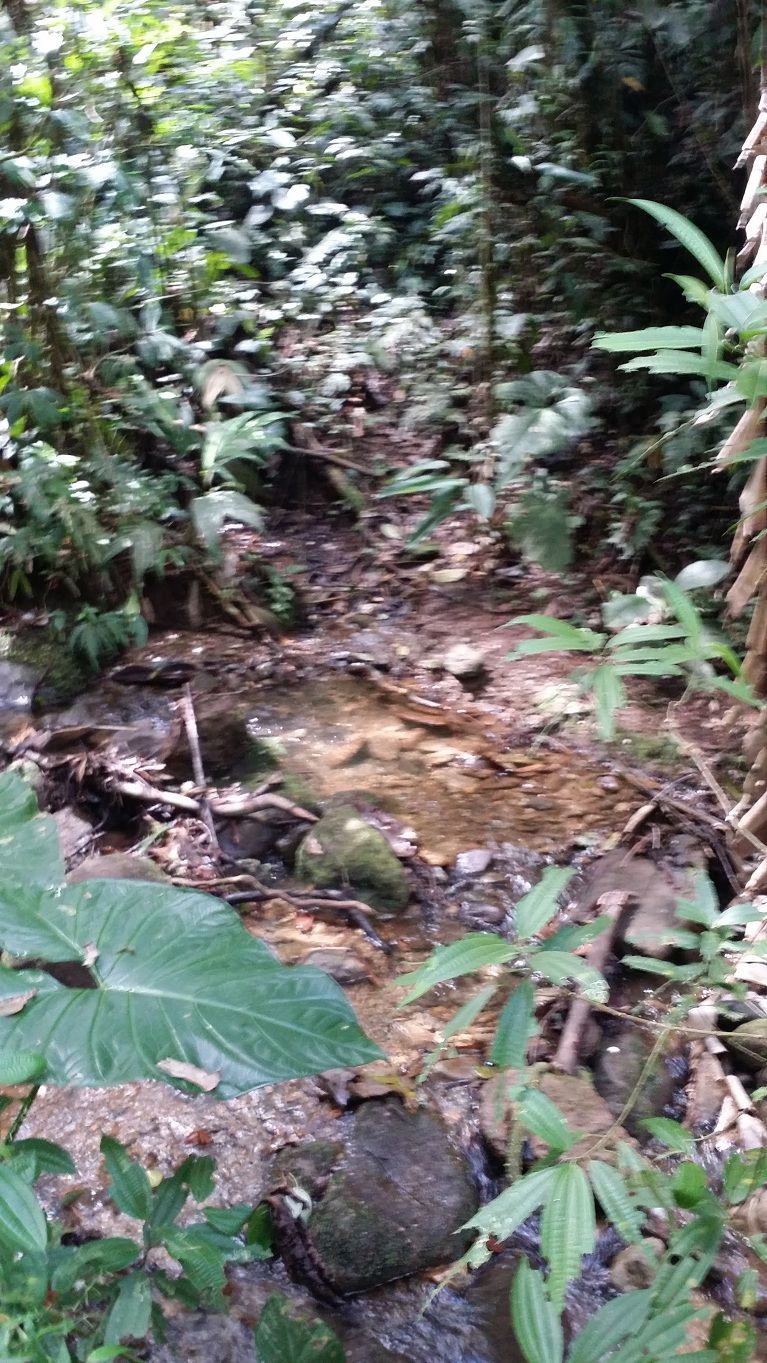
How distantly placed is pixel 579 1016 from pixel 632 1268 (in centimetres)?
54

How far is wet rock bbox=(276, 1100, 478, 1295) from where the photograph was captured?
5.36 ft

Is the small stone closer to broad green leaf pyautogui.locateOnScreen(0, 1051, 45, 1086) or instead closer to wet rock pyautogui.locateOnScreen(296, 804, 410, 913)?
wet rock pyautogui.locateOnScreen(296, 804, 410, 913)

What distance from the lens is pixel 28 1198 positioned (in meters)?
1.06

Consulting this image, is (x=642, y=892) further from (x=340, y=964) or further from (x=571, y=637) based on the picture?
(x=571, y=637)

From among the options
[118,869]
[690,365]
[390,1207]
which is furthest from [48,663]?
[690,365]

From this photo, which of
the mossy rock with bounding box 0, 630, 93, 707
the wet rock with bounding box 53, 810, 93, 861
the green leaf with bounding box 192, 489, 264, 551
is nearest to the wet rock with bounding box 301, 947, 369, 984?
the wet rock with bounding box 53, 810, 93, 861

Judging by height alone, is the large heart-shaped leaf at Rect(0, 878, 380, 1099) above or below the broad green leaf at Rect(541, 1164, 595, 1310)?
above

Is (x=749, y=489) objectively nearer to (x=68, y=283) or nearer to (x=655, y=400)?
(x=655, y=400)

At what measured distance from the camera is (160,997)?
1.18 meters

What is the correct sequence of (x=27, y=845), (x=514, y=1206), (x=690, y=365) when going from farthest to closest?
(x=27, y=845) → (x=690, y=365) → (x=514, y=1206)

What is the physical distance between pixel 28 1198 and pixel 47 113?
11.9 feet

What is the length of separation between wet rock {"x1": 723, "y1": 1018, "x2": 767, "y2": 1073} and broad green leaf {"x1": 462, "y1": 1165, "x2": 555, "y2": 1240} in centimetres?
87

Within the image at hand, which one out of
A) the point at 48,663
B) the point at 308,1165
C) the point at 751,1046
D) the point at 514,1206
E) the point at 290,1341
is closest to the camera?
the point at 514,1206

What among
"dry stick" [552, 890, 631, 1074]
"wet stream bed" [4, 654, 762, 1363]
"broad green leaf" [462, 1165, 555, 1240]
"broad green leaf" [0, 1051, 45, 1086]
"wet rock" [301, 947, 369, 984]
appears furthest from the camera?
"wet rock" [301, 947, 369, 984]
